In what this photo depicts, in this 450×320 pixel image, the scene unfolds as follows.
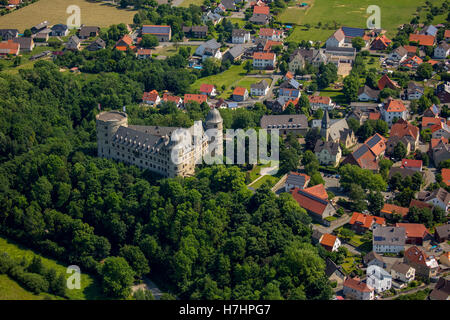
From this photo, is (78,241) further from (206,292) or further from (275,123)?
(275,123)

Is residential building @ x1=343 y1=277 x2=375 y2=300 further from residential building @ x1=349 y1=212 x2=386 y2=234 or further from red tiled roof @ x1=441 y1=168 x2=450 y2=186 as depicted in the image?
red tiled roof @ x1=441 y1=168 x2=450 y2=186

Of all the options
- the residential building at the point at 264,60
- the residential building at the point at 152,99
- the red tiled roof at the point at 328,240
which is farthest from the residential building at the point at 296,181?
the residential building at the point at 264,60

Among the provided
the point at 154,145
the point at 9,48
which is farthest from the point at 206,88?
the point at 9,48

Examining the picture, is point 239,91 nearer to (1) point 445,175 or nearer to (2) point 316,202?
(2) point 316,202

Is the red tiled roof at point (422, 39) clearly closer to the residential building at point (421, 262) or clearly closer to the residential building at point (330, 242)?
the residential building at point (421, 262)

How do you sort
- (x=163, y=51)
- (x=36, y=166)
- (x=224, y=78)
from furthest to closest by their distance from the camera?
(x=163, y=51) < (x=224, y=78) < (x=36, y=166)

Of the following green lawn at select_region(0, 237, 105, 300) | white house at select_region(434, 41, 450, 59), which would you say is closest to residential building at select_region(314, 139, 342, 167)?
green lawn at select_region(0, 237, 105, 300)
